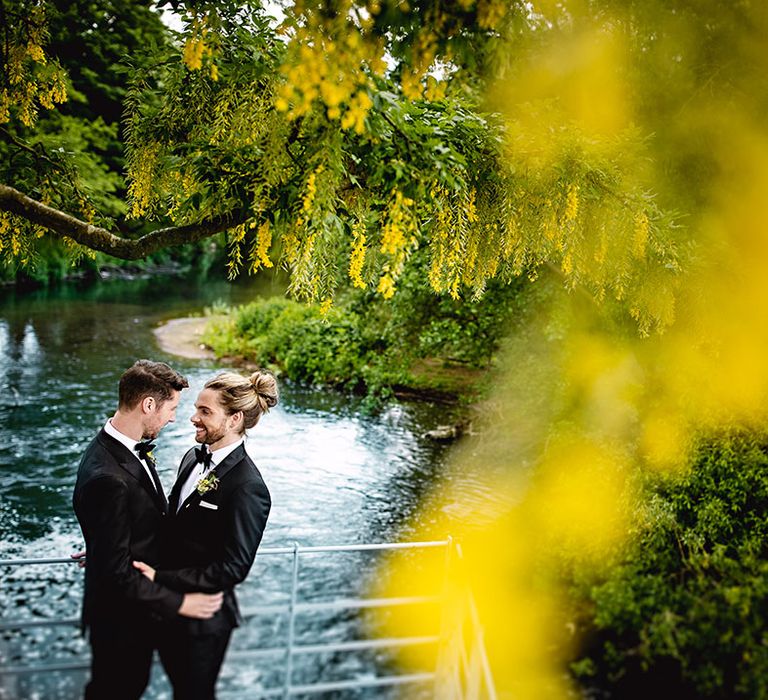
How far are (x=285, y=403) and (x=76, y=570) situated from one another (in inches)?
282

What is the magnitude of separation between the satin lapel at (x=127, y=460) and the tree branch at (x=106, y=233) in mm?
1350

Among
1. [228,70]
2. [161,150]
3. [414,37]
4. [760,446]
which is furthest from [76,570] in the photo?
[760,446]

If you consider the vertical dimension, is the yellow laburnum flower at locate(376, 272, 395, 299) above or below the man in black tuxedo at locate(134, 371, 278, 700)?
above

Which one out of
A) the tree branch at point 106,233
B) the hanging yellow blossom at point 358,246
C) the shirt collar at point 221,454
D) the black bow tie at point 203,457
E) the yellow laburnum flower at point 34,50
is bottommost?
the black bow tie at point 203,457

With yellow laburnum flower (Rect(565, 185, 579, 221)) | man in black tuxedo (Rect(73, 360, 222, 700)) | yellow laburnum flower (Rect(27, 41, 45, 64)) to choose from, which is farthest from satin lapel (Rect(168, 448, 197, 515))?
yellow laburnum flower (Rect(27, 41, 45, 64))

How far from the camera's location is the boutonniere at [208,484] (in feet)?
8.23

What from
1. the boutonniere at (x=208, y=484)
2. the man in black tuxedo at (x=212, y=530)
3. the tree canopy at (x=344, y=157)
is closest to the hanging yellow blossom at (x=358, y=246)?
the tree canopy at (x=344, y=157)

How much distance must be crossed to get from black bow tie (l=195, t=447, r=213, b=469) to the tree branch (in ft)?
4.25

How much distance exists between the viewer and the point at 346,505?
29.3ft

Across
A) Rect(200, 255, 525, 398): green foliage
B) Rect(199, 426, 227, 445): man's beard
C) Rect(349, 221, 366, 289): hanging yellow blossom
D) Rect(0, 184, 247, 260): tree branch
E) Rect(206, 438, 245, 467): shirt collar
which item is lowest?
Rect(200, 255, 525, 398): green foliage

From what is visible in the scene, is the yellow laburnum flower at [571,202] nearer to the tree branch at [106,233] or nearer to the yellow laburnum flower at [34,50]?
the tree branch at [106,233]

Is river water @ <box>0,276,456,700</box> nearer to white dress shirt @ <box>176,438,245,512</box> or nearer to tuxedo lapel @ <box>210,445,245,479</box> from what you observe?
white dress shirt @ <box>176,438,245,512</box>

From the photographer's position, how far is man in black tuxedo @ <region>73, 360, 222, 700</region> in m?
2.31

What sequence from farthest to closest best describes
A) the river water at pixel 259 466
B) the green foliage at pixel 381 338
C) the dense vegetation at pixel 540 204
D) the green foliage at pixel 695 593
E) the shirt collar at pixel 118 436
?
1. the green foliage at pixel 381 338
2. the river water at pixel 259 466
3. the green foliage at pixel 695 593
4. the dense vegetation at pixel 540 204
5. the shirt collar at pixel 118 436
